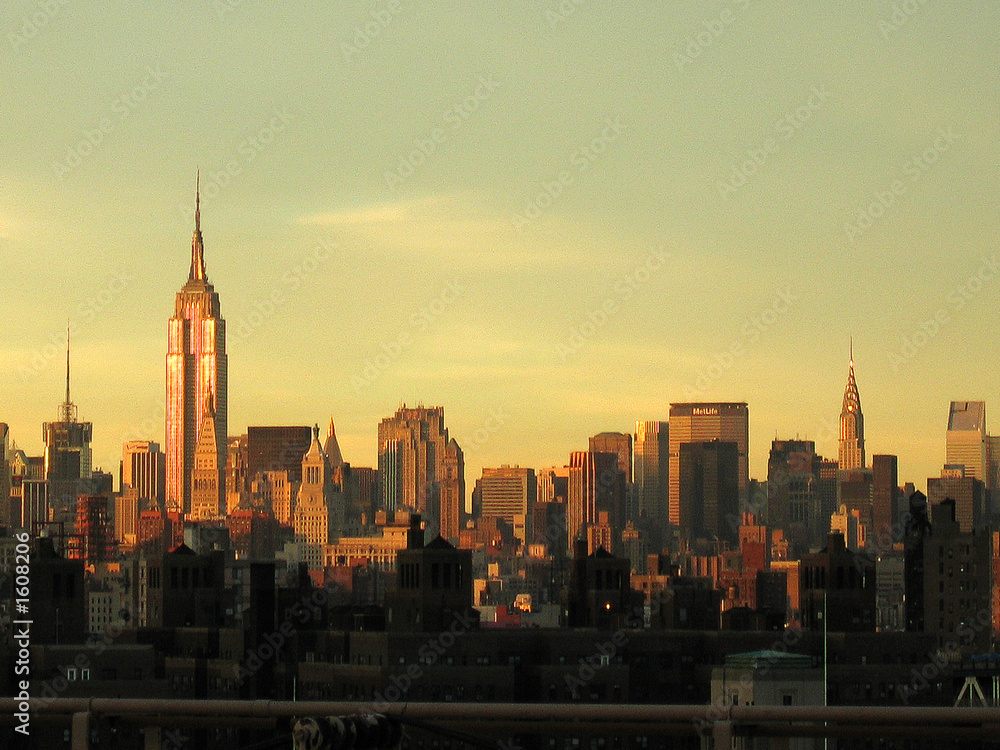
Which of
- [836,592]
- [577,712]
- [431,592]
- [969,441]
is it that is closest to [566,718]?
[577,712]

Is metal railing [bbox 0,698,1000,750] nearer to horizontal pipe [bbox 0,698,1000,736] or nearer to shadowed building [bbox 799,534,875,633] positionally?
horizontal pipe [bbox 0,698,1000,736]

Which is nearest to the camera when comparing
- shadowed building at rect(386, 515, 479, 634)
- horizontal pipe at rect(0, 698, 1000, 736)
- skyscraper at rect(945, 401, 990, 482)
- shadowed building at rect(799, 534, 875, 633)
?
horizontal pipe at rect(0, 698, 1000, 736)

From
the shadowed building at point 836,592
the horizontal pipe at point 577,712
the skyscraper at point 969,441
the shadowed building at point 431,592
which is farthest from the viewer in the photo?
the skyscraper at point 969,441

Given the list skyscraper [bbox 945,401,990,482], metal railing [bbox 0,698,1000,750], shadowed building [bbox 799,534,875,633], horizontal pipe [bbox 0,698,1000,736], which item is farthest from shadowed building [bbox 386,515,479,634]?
skyscraper [bbox 945,401,990,482]

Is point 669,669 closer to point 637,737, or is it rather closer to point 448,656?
point 448,656

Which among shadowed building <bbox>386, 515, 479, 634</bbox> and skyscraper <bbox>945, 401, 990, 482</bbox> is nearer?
shadowed building <bbox>386, 515, 479, 634</bbox>

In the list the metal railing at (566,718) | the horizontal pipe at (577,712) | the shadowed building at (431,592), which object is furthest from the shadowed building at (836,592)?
the horizontal pipe at (577,712)

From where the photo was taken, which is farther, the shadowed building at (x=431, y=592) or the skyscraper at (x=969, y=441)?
the skyscraper at (x=969, y=441)

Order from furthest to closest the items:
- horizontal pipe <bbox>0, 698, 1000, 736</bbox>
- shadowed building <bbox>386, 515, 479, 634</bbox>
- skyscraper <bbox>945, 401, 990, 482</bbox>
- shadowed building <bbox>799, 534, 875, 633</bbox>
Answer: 1. skyscraper <bbox>945, 401, 990, 482</bbox>
2. shadowed building <bbox>799, 534, 875, 633</bbox>
3. shadowed building <bbox>386, 515, 479, 634</bbox>
4. horizontal pipe <bbox>0, 698, 1000, 736</bbox>

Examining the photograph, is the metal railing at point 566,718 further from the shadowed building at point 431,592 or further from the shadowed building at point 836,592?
the shadowed building at point 836,592
